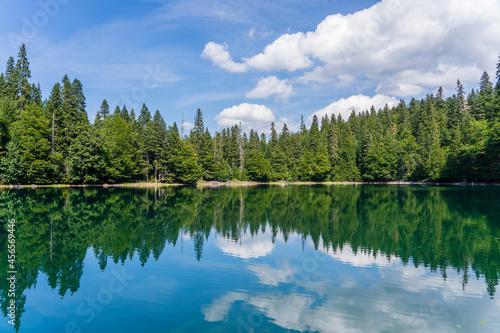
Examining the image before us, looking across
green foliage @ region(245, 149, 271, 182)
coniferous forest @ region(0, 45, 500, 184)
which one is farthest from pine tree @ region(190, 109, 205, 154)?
green foliage @ region(245, 149, 271, 182)

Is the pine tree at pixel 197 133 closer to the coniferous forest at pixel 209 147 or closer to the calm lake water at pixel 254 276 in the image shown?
the coniferous forest at pixel 209 147

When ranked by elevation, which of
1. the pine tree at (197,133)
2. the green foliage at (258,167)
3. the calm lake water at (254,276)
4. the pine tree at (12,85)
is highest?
the pine tree at (12,85)

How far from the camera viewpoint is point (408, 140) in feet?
307

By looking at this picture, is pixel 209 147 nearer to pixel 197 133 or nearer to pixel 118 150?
pixel 197 133

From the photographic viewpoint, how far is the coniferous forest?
195ft

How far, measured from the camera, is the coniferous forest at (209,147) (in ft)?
195

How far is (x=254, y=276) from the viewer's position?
485 inches

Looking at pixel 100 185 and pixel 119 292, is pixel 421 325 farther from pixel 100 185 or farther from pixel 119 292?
pixel 100 185

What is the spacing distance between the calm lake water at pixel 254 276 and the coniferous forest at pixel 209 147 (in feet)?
137

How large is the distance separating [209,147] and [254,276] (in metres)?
77.2

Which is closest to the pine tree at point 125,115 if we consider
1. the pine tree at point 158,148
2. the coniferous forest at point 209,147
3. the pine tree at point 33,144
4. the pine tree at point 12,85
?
the coniferous forest at point 209,147

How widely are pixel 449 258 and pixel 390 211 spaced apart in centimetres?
1600

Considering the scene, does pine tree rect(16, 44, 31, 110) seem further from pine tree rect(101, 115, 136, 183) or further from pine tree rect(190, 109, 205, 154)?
pine tree rect(190, 109, 205, 154)

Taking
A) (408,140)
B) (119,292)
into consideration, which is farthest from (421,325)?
(408,140)
